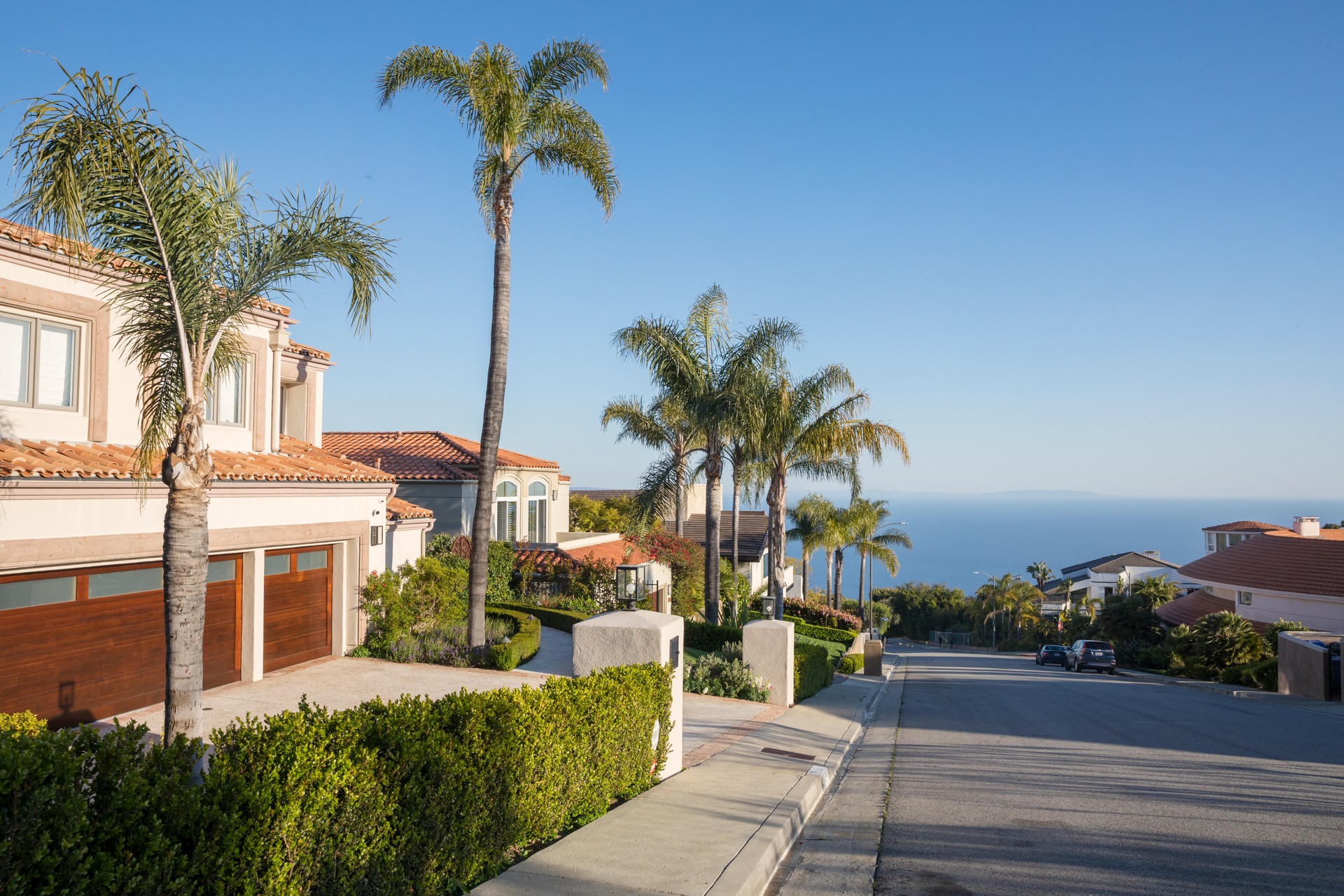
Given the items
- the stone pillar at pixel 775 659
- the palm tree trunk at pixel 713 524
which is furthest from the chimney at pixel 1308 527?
the stone pillar at pixel 775 659

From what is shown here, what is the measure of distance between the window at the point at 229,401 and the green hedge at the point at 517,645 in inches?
237

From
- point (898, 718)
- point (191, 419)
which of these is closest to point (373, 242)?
point (191, 419)

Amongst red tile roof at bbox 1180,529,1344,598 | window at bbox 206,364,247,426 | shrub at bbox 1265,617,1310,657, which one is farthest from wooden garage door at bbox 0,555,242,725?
red tile roof at bbox 1180,529,1344,598

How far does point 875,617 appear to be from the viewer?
255 ft

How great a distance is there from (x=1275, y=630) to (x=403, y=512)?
2703 centimetres

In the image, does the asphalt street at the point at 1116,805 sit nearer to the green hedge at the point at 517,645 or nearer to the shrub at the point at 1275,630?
the green hedge at the point at 517,645

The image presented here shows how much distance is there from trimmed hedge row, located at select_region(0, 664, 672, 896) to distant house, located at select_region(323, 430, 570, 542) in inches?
800

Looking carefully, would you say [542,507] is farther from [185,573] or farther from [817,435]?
[185,573]

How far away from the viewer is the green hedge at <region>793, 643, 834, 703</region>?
58.0ft

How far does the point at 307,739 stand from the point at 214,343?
4573mm

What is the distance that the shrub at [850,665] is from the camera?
27.5 metres

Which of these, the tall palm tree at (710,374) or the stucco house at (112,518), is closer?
the stucco house at (112,518)

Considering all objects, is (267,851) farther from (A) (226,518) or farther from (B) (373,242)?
(A) (226,518)

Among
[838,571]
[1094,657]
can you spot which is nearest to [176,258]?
[1094,657]
